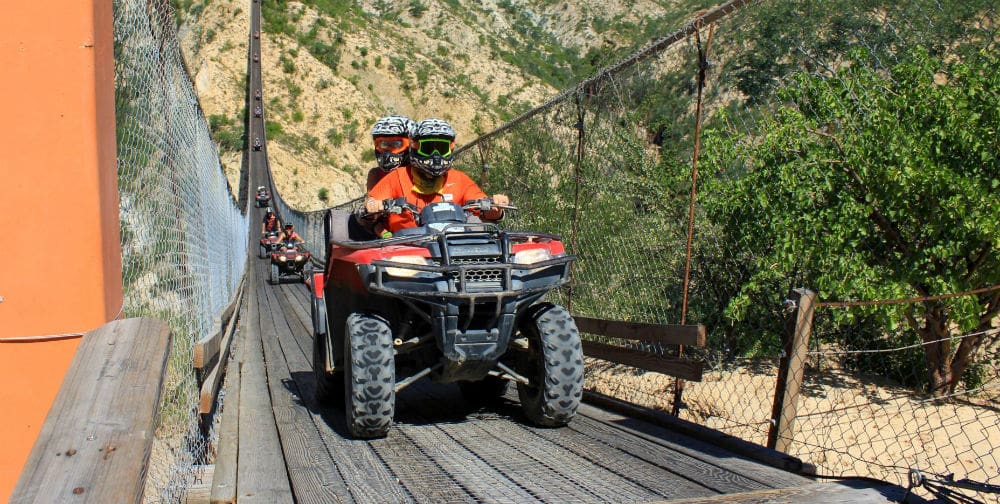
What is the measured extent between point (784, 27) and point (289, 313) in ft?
31.2

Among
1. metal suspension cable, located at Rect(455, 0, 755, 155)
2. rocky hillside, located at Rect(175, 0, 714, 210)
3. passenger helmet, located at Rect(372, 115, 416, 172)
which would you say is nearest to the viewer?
metal suspension cable, located at Rect(455, 0, 755, 155)

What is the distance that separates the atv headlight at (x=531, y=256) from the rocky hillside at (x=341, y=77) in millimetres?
42531

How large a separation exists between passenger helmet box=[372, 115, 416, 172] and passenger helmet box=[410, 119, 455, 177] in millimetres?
637

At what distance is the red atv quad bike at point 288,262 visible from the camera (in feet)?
56.6

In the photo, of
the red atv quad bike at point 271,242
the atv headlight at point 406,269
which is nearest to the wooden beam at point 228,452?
the atv headlight at point 406,269

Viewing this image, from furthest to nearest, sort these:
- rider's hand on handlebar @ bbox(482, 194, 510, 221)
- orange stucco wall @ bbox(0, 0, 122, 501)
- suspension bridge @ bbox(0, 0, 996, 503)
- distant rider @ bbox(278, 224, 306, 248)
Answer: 1. distant rider @ bbox(278, 224, 306, 248)
2. rider's hand on handlebar @ bbox(482, 194, 510, 221)
3. orange stucco wall @ bbox(0, 0, 122, 501)
4. suspension bridge @ bbox(0, 0, 996, 503)

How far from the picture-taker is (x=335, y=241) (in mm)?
4734

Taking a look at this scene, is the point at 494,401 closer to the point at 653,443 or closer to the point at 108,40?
the point at 653,443

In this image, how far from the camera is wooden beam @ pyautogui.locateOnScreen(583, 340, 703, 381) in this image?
4703 mm

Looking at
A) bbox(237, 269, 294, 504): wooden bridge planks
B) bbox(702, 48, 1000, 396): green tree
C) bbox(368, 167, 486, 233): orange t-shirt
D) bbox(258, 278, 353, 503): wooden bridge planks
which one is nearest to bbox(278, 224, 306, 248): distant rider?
bbox(258, 278, 353, 503): wooden bridge planks

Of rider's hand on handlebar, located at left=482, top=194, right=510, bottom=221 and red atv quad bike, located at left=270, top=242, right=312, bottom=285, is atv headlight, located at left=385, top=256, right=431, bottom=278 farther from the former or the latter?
red atv quad bike, located at left=270, top=242, right=312, bottom=285

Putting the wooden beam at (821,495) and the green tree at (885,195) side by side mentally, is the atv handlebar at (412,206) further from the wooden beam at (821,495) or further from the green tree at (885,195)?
the wooden beam at (821,495)

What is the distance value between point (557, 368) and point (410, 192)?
1.77 meters

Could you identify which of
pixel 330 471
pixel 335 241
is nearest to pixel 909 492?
pixel 330 471
